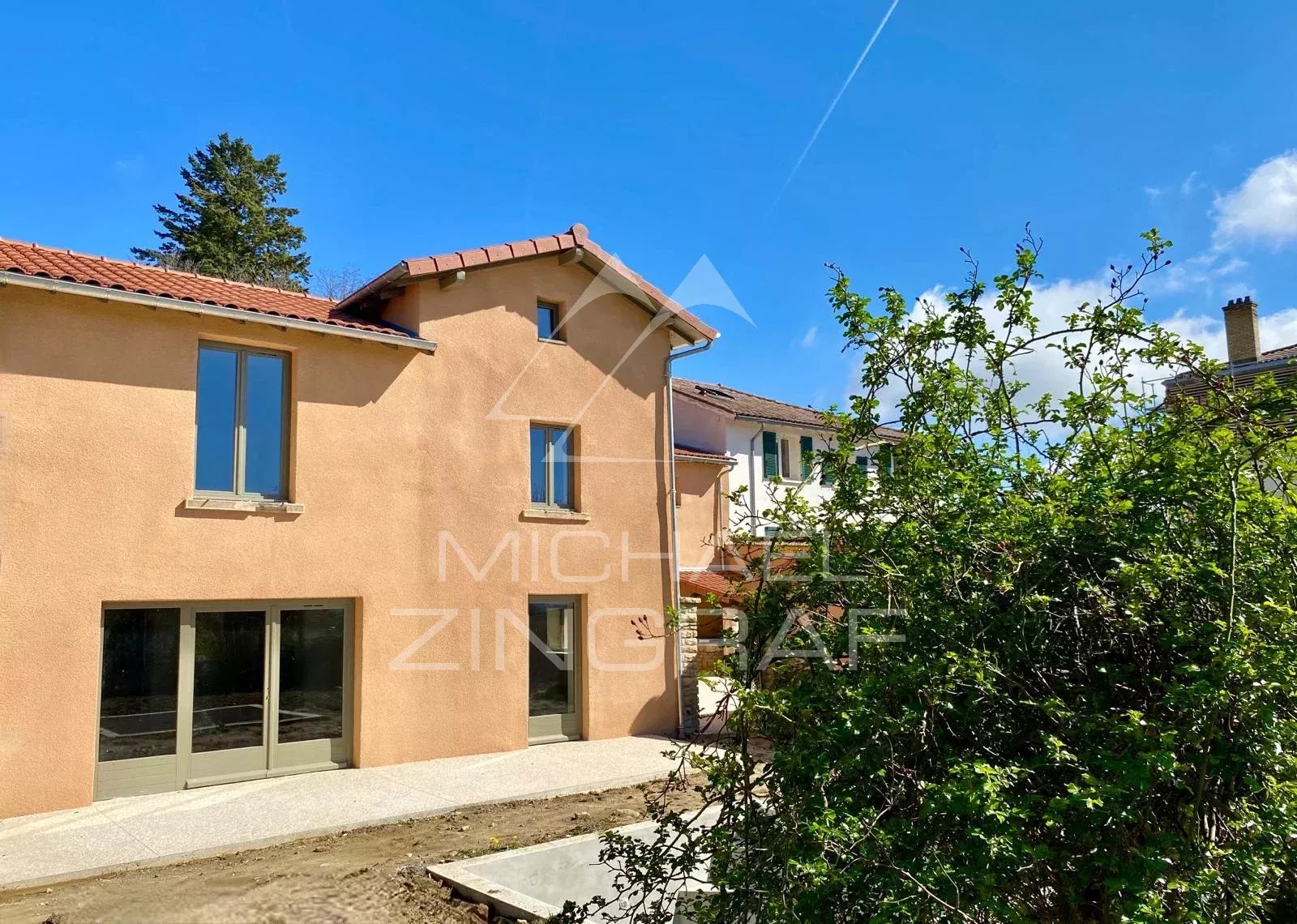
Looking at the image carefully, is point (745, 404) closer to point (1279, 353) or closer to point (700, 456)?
point (700, 456)

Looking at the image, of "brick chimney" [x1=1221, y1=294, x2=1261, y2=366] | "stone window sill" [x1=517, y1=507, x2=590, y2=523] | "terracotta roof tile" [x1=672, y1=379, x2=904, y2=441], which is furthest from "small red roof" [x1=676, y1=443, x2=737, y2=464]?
"brick chimney" [x1=1221, y1=294, x2=1261, y2=366]

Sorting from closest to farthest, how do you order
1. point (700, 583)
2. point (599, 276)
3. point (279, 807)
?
point (279, 807) < point (599, 276) < point (700, 583)

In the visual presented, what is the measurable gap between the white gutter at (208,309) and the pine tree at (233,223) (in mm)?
27408

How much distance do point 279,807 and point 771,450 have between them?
19711 mm

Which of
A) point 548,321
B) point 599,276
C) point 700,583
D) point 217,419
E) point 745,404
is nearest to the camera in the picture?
point 217,419

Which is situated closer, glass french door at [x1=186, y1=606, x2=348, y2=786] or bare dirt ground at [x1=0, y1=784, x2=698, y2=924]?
bare dirt ground at [x1=0, y1=784, x2=698, y2=924]

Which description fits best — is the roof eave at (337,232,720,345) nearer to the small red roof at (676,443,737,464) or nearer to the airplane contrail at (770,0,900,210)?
the airplane contrail at (770,0,900,210)

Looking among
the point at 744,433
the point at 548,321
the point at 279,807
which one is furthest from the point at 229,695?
the point at 744,433

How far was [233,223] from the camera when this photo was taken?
3931cm

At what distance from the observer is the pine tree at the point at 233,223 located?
127ft

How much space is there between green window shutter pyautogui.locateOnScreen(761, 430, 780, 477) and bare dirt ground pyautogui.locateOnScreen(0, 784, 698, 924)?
17.7 m

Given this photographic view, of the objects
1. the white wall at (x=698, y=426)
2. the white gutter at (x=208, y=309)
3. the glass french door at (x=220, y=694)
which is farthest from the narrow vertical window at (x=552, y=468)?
the white wall at (x=698, y=426)

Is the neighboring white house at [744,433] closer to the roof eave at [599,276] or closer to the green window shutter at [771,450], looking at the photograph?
the green window shutter at [771,450]

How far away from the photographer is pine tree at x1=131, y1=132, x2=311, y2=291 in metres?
38.7
